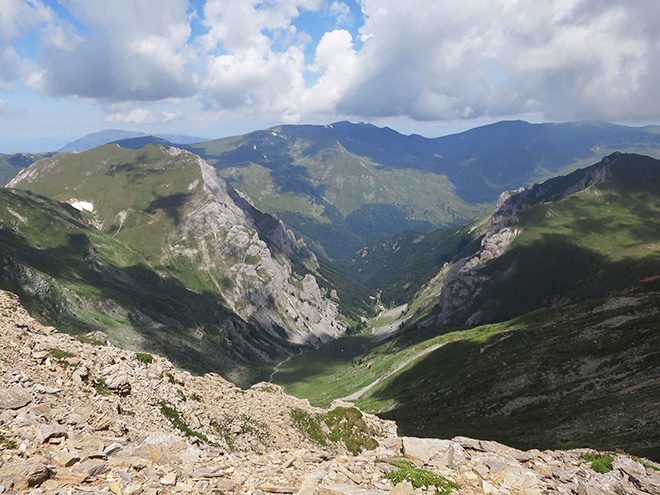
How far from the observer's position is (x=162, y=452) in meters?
24.3

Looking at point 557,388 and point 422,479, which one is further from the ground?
point 422,479

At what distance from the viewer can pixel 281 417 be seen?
173 ft

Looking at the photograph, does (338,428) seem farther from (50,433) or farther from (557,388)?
(557,388)

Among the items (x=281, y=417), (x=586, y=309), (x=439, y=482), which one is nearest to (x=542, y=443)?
(x=281, y=417)

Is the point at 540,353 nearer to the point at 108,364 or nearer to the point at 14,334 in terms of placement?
the point at 108,364

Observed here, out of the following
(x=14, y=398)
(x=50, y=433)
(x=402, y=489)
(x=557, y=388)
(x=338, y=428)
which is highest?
(x=14, y=398)

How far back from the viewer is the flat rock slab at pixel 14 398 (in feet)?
76.6

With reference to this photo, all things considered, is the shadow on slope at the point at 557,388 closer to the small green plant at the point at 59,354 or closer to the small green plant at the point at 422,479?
the small green plant at the point at 422,479

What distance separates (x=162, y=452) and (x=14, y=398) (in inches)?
412

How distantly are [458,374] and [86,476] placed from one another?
422 feet

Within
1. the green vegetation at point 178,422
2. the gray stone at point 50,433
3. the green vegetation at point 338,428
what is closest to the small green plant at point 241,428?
the green vegetation at point 178,422

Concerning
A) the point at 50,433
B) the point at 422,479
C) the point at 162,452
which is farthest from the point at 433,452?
the point at 50,433

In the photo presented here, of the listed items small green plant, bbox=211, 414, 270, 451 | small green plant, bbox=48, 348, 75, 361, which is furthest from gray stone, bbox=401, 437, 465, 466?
small green plant, bbox=48, 348, 75, 361

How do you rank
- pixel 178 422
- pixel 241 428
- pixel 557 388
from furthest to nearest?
pixel 557 388
pixel 241 428
pixel 178 422
